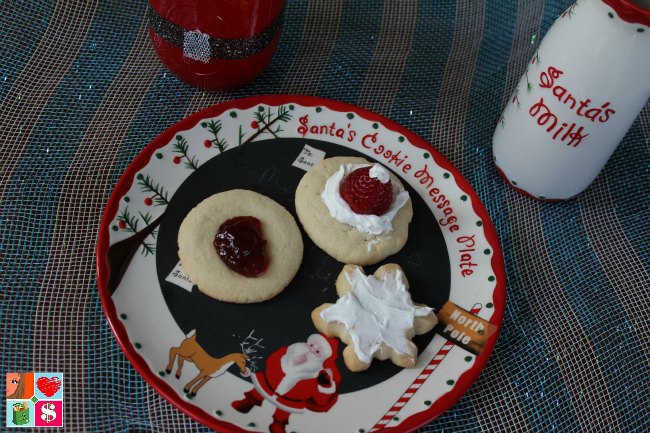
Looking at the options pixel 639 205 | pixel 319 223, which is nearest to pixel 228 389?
pixel 319 223

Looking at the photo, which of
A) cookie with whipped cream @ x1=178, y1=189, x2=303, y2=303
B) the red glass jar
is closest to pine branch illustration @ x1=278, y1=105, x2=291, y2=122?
Result: the red glass jar

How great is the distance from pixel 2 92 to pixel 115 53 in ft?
0.86

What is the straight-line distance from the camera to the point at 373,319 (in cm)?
99

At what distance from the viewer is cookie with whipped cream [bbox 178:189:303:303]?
101 centimetres

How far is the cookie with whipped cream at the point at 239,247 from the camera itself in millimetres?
1013

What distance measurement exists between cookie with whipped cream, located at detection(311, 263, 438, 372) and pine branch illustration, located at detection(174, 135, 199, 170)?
0.38 meters

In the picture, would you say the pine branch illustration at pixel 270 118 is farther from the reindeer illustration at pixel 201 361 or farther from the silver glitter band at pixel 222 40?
the reindeer illustration at pixel 201 361

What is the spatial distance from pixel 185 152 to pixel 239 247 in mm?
273

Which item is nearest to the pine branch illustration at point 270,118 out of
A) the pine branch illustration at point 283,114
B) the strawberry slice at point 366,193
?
the pine branch illustration at point 283,114

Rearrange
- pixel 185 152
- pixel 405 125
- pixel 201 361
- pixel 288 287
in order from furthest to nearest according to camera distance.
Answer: pixel 405 125 < pixel 185 152 < pixel 288 287 < pixel 201 361

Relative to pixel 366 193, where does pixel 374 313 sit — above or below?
below

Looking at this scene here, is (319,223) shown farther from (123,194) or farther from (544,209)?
(544,209)

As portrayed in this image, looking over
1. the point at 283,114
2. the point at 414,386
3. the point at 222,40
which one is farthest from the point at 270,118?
the point at 414,386

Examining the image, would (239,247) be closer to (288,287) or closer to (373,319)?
(288,287)
